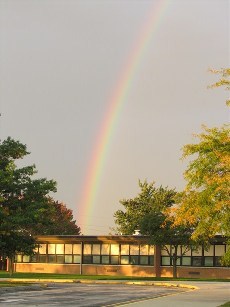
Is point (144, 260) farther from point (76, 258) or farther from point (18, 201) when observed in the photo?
point (18, 201)

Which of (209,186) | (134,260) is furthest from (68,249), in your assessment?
(209,186)

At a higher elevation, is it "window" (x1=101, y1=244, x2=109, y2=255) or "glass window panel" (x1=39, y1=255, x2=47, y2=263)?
"window" (x1=101, y1=244, x2=109, y2=255)

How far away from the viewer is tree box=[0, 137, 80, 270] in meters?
41.2

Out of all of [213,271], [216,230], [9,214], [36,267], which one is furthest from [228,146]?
[36,267]

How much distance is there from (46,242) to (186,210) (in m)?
48.4

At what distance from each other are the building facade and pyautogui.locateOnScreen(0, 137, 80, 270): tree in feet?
66.5

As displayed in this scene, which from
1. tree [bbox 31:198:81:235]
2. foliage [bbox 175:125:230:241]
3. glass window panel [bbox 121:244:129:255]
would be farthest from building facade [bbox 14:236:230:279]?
foliage [bbox 175:125:230:241]

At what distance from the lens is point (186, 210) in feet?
79.7

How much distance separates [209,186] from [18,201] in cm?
2157

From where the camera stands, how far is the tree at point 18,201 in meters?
41.2

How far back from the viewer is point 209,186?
2336 cm

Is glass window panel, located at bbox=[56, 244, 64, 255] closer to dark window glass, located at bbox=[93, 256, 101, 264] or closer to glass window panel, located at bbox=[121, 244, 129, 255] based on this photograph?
dark window glass, located at bbox=[93, 256, 101, 264]

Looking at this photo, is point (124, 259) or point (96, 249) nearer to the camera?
point (124, 259)

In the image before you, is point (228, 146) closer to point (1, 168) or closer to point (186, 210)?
point (186, 210)
